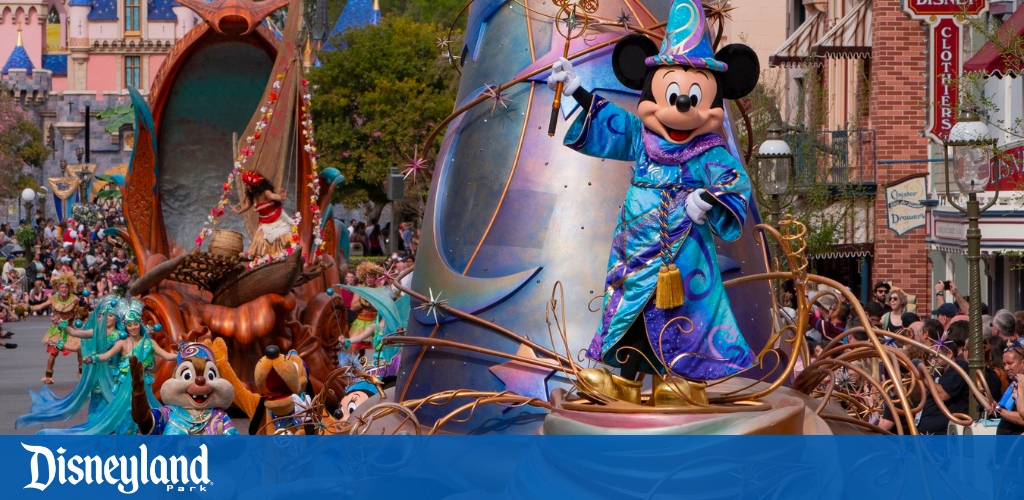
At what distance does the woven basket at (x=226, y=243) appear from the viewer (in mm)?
12213

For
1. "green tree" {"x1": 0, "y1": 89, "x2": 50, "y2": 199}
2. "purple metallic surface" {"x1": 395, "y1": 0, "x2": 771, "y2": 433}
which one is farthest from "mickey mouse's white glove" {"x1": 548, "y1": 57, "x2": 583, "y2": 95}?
"green tree" {"x1": 0, "y1": 89, "x2": 50, "y2": 199}

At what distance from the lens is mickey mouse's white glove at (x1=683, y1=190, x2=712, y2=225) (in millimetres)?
4938

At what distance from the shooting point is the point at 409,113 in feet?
120

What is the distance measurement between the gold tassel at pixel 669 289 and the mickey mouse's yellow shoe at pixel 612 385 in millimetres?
288

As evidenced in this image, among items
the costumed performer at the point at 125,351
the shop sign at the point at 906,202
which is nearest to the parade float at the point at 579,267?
the costumed performer at the point at 125,351

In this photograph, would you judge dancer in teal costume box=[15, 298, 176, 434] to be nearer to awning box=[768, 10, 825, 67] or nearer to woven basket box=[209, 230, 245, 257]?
woven basket box=[209, 230, 245, 257]

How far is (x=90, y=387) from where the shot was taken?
1045 centimetres

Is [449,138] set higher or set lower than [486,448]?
higher

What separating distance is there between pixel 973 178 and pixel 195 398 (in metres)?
5.01

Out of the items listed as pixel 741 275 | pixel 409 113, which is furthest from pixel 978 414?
pixel 409 113

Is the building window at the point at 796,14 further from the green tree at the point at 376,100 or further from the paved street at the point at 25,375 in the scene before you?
the paved street at the point at 25,375

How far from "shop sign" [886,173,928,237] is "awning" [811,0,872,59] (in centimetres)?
232

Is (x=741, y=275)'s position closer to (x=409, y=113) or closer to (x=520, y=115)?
(x=520, y=115)

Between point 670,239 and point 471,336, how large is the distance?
124 cm
